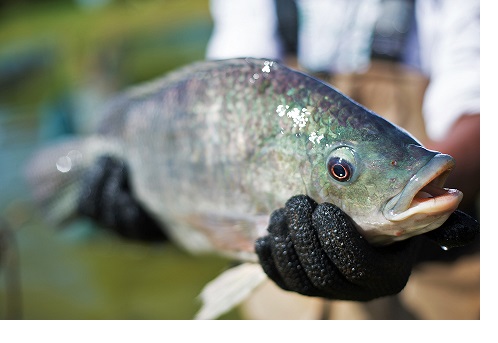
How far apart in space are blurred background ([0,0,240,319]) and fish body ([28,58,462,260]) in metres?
0.59

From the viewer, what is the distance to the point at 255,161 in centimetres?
119

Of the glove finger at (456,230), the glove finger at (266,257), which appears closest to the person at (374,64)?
the glove finger at (266,257)

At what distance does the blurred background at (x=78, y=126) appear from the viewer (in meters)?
4.09

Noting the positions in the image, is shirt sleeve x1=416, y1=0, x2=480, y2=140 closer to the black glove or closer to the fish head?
the fish head

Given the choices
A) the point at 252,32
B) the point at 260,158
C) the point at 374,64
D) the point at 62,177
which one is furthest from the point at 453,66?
the point at 62,177

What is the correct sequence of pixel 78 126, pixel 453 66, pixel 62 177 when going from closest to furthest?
1. pixel 453 66
2. pixel 62 177
3. pixel 78 126

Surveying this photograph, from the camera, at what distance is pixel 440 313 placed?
6.68ft

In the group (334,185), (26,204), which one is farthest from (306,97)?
(26,204)

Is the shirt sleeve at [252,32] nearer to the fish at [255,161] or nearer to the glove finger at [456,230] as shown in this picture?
the fish at [255,161]

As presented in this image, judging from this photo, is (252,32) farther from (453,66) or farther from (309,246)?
(309,246)

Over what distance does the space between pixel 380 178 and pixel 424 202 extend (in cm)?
10

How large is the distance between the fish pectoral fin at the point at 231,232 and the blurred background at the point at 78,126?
558 mm

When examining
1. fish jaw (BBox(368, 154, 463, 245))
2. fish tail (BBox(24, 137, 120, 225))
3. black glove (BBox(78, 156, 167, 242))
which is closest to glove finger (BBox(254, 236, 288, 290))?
fish jaw (BBox(368, 154, 463, 245))

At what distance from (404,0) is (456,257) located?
872 mm
